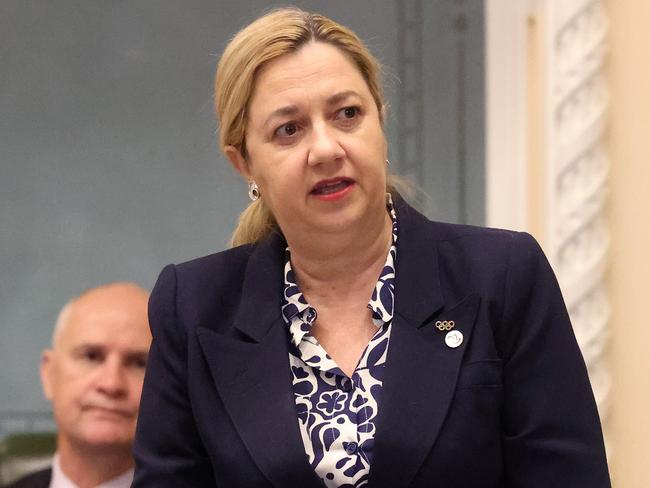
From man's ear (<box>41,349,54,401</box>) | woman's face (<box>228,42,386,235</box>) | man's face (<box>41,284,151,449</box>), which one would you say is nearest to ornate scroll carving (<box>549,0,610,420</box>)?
woman's face (<box>228,42,386,235</box>)

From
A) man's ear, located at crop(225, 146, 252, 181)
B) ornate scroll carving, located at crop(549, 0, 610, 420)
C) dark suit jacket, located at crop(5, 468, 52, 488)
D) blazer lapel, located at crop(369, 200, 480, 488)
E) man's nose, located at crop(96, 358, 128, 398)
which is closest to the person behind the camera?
blazer lapel, located at crop(369, 200, 480, 488)

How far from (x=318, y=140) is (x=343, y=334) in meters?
0.35

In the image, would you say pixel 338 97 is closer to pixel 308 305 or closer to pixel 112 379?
pixel 308 305

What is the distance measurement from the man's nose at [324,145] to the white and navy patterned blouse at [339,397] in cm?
Answer: 27

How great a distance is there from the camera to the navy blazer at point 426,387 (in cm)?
199

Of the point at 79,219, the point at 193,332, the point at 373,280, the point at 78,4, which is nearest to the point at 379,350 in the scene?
the point at 373,280

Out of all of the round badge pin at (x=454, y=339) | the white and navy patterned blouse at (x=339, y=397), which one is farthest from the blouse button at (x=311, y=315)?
the round badge pin at (x=454, y=339)

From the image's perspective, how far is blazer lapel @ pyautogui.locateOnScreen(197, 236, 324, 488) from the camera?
200 centimetres

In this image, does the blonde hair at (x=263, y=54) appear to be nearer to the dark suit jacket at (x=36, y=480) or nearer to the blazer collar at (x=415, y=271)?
the blazer collar at (x=415, y=271)

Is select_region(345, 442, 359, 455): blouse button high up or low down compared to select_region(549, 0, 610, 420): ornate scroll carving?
down

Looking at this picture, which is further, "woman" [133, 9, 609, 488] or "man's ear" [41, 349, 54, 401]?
"man's ear" [41, 349, 54, 401]

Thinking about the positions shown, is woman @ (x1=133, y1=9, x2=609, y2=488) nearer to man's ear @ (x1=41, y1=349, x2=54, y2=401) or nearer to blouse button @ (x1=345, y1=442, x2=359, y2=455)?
blouse button @ (x1=345, y1=442, x2=359, y2=455)

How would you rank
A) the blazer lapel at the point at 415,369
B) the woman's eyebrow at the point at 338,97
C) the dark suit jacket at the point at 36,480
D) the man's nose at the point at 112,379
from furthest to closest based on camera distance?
the dark suit jacket at the point at 36,480 → the man's nose at the point at 112,379 → the woman's eyebrow at the point at 338,97 → the blazer lapel at the point at 415,369

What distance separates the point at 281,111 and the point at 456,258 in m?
0.41
